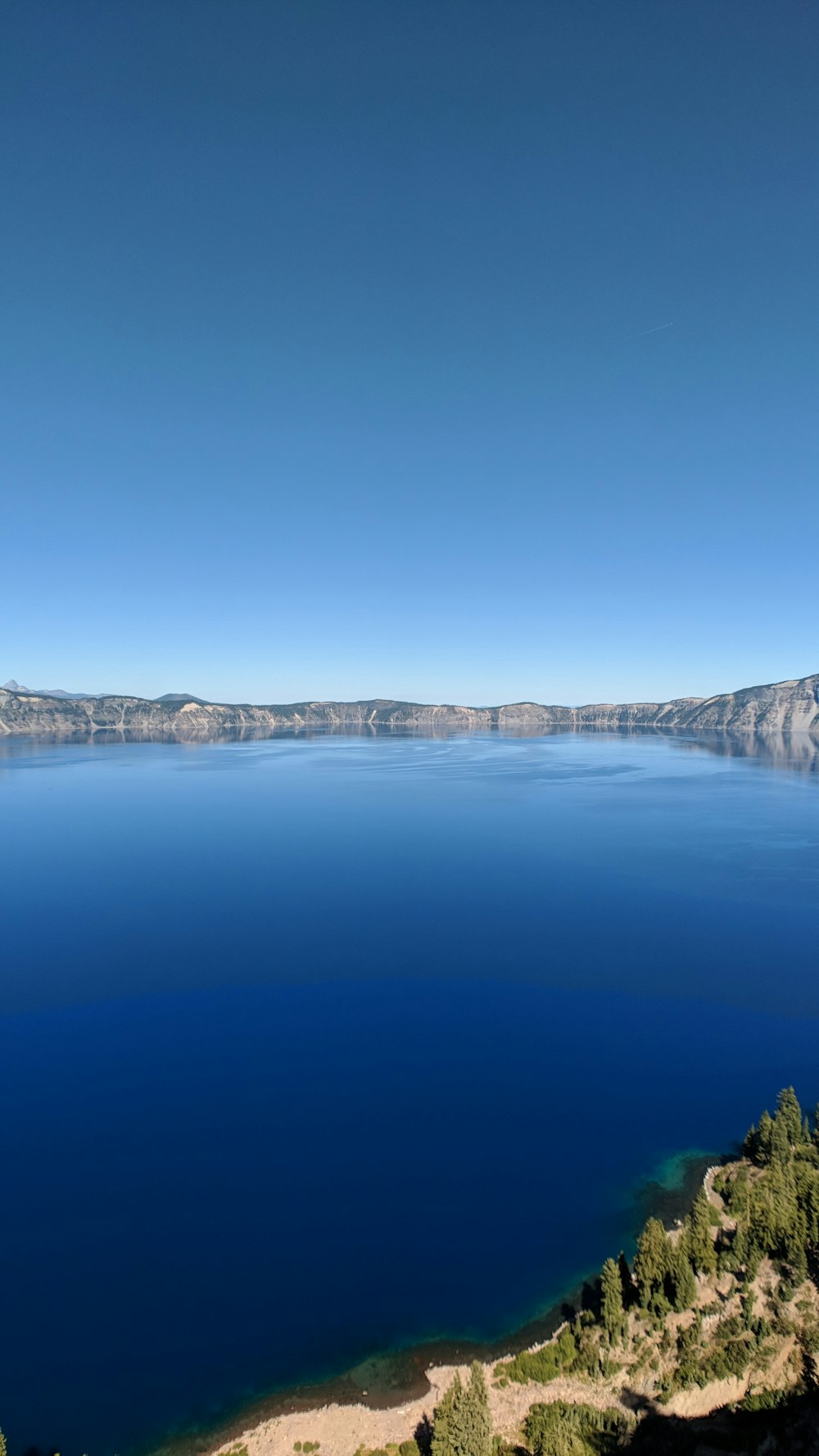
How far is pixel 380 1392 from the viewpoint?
17953 millimetres

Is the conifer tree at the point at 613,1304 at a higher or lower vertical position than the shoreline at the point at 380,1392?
higher

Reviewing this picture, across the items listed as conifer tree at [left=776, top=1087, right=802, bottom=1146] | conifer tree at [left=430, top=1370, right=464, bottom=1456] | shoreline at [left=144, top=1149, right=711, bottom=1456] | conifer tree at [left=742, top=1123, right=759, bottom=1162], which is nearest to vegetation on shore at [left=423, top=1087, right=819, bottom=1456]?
conifer tree at [left=430, top=1370, right=464, bottom=1456]

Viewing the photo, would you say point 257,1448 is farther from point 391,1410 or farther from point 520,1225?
point 520,1225

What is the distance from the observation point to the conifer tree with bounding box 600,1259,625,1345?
18562mm

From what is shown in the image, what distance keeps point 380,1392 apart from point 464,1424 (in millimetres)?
4455

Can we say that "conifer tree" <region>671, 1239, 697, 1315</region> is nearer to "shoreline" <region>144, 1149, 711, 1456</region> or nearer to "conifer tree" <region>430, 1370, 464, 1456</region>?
"shoreline" <region>144, 1149, 711, 1456</region>

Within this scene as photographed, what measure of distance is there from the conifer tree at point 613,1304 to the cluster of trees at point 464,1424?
211 inches

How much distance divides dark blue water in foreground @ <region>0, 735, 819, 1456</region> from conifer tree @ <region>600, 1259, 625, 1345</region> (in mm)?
2961

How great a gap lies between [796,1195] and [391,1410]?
53.2 feet

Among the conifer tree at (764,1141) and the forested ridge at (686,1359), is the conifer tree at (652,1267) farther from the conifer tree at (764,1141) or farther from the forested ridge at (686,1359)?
the conifer tree at (764,1141)

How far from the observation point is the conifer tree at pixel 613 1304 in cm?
1856

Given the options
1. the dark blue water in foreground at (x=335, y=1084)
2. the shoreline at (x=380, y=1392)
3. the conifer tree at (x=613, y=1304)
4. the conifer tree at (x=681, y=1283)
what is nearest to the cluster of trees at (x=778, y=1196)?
the conifer tree at (x=681, y=1283)

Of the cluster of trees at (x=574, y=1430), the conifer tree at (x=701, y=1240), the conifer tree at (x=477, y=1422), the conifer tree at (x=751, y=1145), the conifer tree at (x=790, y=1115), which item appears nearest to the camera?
the conifer tree at (x=477, y=1422)

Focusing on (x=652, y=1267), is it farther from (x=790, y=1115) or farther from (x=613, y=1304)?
(x=790, y=1115)
